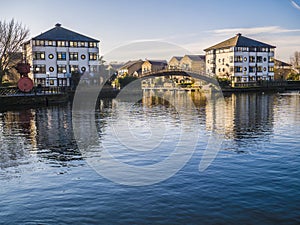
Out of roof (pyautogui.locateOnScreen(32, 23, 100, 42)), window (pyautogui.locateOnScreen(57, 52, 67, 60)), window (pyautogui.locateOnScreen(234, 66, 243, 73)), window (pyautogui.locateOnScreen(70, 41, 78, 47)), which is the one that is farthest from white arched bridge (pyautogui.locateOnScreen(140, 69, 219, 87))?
Result: window (pyautogui.locateOnScreen(57, 52, 67, 60))

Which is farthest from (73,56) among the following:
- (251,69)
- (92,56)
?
(251,69)

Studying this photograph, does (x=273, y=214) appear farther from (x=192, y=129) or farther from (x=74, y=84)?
(x=74, y=84)

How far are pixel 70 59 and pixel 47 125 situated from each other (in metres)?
57.3

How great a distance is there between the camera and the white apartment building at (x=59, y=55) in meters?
81.3

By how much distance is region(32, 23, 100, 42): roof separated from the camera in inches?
3226

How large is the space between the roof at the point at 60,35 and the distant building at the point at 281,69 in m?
78.7

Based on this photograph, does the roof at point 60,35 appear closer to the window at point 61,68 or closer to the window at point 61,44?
the window at point 61,44

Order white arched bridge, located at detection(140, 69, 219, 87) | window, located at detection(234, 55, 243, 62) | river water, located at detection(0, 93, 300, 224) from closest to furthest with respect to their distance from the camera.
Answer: river water, located at detection(0, 93, 300, 224) → white arched bridge, located at detection(140, 69, 219, 87) → window, located at detection(234, 55, 243, 62)

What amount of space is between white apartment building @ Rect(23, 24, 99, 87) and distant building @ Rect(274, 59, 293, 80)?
252ft

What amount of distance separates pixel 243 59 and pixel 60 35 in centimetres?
5493

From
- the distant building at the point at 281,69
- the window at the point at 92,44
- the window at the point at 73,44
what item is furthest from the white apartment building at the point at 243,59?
the window at the point at 73,44

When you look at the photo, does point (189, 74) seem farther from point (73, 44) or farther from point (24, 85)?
point (24, 85)

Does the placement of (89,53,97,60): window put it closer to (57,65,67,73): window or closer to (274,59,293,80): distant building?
(57,65,67,73): window

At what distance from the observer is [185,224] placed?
9.80 meters
